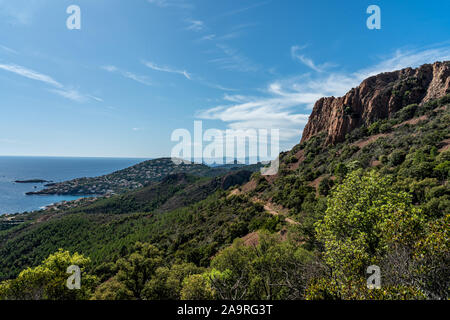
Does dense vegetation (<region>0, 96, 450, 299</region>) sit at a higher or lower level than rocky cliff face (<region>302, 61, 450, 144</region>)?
lower

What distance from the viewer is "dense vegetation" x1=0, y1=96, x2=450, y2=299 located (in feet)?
26.5

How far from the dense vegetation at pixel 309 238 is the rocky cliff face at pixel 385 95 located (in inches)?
188

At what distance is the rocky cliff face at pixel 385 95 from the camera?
52434 millimetres

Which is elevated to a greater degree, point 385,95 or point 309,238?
point 385,95

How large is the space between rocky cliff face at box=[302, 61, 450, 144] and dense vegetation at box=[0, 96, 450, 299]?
4.77m

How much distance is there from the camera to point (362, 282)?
23.5 feet

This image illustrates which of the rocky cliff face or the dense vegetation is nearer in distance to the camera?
the dense vegetation

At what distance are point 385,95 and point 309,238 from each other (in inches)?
2398

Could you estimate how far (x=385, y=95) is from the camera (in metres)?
57.3
